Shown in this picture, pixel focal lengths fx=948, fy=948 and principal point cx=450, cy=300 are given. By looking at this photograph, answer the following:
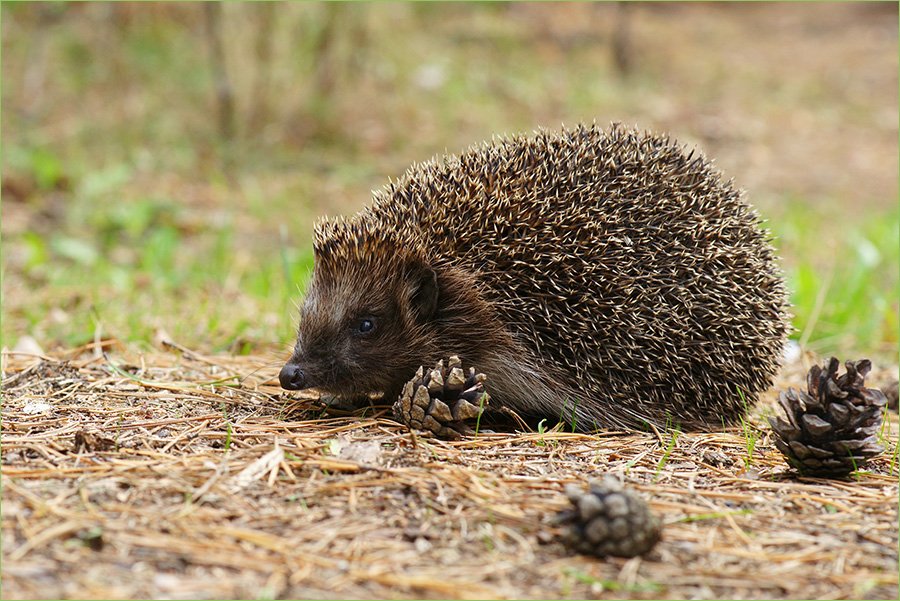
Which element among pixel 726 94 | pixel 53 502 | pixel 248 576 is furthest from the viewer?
pixel 726 94

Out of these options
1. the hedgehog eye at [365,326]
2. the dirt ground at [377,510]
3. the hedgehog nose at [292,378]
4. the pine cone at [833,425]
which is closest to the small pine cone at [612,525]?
the dirt ground at [377,510]

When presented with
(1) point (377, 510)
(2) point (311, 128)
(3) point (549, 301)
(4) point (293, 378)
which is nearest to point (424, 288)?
(3) point (549, 301)

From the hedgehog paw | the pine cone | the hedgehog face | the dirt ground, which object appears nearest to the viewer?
the dirt ground

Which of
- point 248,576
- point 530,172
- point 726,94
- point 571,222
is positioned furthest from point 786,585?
point 726,94

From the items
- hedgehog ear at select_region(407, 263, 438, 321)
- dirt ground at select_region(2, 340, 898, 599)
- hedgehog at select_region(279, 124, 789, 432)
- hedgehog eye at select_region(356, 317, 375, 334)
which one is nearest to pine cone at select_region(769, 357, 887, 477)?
dirt ground at select_region(2, 340, 898, 599)

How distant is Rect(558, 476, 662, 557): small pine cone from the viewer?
9.98 ft

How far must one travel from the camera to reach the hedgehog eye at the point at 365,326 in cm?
488

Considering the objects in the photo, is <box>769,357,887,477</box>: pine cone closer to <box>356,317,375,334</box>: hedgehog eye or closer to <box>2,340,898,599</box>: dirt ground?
<box>2,340,898,599</box>: dirt ground

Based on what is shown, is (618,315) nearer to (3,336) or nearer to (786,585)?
(786,585)

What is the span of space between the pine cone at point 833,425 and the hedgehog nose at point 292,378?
218 cm

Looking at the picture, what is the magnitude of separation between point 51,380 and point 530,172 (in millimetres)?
2740

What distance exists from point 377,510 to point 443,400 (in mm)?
1103

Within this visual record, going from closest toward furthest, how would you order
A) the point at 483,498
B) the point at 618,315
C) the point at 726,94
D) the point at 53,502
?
the point at 53,502 → the point at 483,498 → the point at 618,315 → the point at 726,94

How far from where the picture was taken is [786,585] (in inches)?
116
